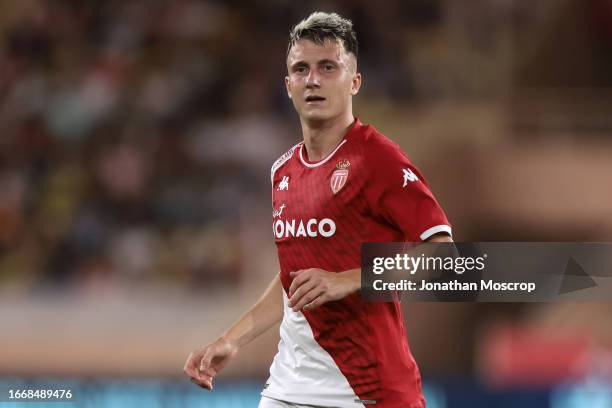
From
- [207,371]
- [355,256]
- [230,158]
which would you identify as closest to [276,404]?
[207,371]

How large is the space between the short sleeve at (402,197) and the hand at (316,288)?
0.30 metres

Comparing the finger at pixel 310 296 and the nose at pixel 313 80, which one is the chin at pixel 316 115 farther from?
the finger at pixel 310 296

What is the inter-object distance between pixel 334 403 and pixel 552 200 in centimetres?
616

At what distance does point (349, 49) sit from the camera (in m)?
4.03

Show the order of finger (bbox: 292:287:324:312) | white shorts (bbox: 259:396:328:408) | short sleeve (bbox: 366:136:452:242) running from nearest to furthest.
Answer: finger (bbox: 292:287:324:312), short sleeve (bbox: 366:136:452:242), white shorts (bbox: 259:396:328:408)

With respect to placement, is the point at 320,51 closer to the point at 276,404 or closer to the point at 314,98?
the point at 314,98

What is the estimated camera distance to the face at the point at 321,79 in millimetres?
3922

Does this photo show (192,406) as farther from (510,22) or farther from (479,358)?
(510,22)

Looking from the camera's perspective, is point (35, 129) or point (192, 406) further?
point (35, 129)

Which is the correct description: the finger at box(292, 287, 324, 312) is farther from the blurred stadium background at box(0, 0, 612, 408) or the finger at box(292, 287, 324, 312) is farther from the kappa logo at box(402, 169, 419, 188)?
the blurred stadium background at box(0, 0, 612, 408)

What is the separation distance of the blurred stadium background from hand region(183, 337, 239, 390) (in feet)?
11.6

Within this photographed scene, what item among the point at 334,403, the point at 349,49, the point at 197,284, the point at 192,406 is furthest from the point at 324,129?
the point at 197,284

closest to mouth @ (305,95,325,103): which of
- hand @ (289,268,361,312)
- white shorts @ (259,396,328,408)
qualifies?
hand @ (289,268,361,312)

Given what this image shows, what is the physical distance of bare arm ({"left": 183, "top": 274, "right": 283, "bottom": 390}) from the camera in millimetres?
3990
